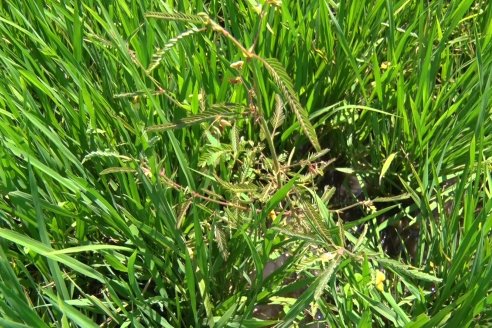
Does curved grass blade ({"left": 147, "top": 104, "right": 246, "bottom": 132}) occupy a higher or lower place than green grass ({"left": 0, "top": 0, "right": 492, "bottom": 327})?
higher

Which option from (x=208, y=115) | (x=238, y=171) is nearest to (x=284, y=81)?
(x=208, y=115)

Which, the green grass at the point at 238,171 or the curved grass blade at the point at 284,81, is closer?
the curved grass blade at the point at 284,81

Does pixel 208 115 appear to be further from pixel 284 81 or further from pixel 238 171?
pixel 238 171

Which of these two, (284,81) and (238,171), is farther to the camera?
(238,171)

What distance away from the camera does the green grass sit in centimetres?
88

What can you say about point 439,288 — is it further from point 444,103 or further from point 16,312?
point 16,312

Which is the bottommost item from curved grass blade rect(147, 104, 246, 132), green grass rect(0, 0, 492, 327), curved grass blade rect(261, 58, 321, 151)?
green grass rect(0, 0, 492, 327)

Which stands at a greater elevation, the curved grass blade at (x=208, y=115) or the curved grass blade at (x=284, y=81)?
the curved grass blade at (x=284, y=81)

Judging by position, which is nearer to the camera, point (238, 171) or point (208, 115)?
point (208, 115)

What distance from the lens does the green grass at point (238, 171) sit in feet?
2.89

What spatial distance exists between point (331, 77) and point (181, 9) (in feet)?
1.07

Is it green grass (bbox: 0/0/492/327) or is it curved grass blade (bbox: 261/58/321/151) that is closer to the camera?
curved grass blade (bbox: 261/58/321/151)

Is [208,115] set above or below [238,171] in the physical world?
above

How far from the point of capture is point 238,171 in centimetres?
108
